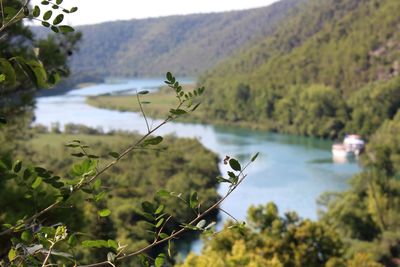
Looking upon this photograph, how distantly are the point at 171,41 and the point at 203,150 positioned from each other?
74.9 metres

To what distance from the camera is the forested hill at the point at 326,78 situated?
35.1 m

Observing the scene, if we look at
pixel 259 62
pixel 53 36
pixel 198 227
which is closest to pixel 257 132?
pixel 259 62

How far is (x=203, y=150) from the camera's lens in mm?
26141

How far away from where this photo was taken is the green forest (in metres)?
0.91

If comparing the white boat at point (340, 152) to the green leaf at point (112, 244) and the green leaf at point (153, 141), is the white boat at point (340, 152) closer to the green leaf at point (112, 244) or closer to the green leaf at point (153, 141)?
the green leaf at point (153, 141)

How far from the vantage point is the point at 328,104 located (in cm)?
3762

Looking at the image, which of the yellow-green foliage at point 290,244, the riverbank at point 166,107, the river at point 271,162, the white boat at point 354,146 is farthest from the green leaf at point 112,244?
the riverbank at point 166,107

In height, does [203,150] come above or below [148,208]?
below

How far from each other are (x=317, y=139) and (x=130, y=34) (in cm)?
7716

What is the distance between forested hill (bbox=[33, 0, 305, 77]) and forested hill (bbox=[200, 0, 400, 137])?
2685cm

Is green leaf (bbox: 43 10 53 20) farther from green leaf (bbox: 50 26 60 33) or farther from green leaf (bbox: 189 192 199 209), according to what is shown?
green leaf (bbox: 189 192 199 209)

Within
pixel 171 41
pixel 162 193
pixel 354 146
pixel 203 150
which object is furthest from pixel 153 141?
pixel 171 41

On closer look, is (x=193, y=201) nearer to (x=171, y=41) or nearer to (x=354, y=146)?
(x=354, y=146)

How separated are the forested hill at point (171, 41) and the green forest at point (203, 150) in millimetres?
476
